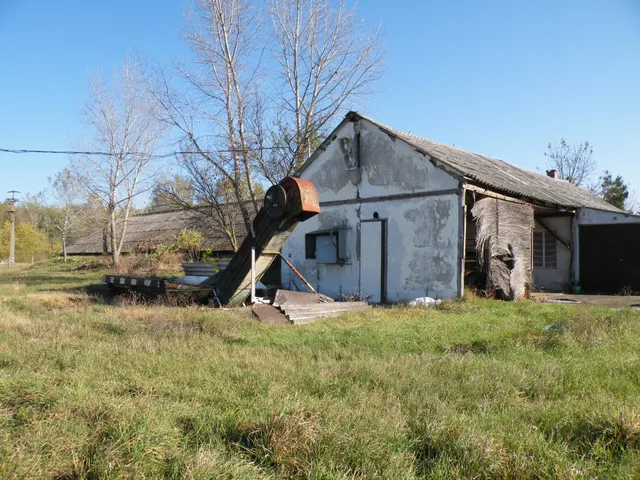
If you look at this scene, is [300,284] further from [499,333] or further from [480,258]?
[499,333]

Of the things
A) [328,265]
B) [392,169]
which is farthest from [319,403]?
[328,265]

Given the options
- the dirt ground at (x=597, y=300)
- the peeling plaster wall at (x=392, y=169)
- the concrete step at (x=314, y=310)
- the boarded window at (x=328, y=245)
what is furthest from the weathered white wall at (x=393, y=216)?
the dirt ground at (x=597, y=300)

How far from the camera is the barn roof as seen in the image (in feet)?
86.2

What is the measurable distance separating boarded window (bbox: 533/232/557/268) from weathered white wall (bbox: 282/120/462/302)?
23.6 feet

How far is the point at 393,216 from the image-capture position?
13750mm

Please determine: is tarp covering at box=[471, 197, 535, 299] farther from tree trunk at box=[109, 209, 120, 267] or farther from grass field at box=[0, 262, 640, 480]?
tree trunk at box=[109, 209, 120, 267]

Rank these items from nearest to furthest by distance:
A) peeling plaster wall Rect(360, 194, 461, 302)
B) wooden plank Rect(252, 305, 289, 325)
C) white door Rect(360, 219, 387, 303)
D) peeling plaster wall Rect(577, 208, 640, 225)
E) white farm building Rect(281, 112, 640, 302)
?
1. wooden plank Rect(252, 305, 289, 325)
2. peeling plaster wall Rect(360, 194, 461, 302)
3. white farm building Rect(281, 112, 640, 302)
4. white door Rect(360, 219, 387, 303)
5. peeling plaster wall Rect(577, 208, 640, 225)

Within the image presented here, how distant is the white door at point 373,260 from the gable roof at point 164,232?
10.8m

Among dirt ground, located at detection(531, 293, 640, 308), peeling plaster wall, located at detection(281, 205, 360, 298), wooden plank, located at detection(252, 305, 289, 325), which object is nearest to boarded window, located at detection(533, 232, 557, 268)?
dirt ground, located at detection(531, 293, 640, 308)

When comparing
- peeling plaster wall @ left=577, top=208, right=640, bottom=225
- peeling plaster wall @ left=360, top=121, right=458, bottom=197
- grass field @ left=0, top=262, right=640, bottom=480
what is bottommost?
grass field @ left=0, top=262, right=640, bottom=480

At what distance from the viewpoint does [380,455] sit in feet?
10.5

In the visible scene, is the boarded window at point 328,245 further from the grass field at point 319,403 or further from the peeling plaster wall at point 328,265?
the grass field at point 319,403

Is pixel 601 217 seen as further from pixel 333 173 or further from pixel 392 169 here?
pixel 333 173

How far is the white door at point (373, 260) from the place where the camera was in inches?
545
